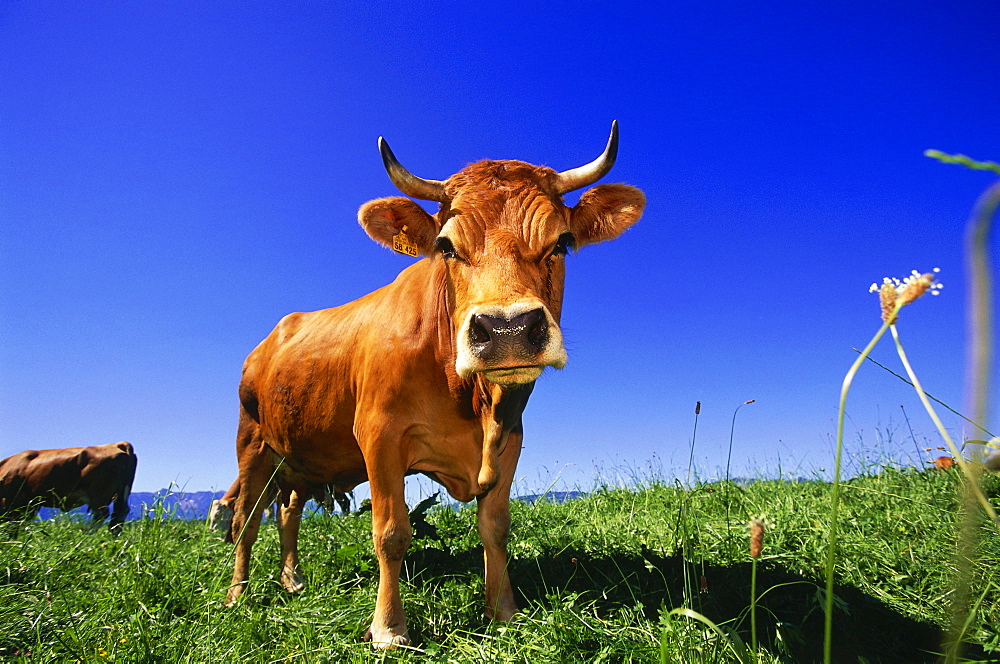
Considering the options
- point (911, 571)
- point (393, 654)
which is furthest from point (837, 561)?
point (393, 654)

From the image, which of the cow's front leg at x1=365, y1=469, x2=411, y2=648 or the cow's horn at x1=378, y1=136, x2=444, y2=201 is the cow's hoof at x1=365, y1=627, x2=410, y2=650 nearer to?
the cow's front leg at x1=365, y1=469, x2=411, y2=648

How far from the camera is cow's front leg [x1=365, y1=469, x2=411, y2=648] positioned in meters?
3.76

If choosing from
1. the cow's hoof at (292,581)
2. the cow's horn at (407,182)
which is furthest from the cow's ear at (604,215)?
the cow's hoof at (292,581)

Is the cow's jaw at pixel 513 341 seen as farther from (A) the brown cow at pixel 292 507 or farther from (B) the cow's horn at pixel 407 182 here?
(A) the brown cow at pixel 292 507

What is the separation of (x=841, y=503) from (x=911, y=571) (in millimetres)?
1626

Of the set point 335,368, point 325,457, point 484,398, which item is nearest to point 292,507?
point 325,457

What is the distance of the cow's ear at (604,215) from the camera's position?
15.2 feet

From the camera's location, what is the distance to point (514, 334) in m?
3.20

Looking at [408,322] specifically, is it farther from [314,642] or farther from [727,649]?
[727,649]

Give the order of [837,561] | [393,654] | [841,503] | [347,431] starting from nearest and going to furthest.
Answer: [393,654], [837,561], [347,431], [841,503]

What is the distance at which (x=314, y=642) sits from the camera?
356 cm

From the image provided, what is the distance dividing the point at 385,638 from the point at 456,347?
1835mm

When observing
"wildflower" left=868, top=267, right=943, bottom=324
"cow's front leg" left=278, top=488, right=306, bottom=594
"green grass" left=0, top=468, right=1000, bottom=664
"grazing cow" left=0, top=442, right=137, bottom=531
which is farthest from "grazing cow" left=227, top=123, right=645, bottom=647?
"grazing cow" left=0, top=442, right=137, bottom=531

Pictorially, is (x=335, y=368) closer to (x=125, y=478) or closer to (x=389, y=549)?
(x=389, y=549)
